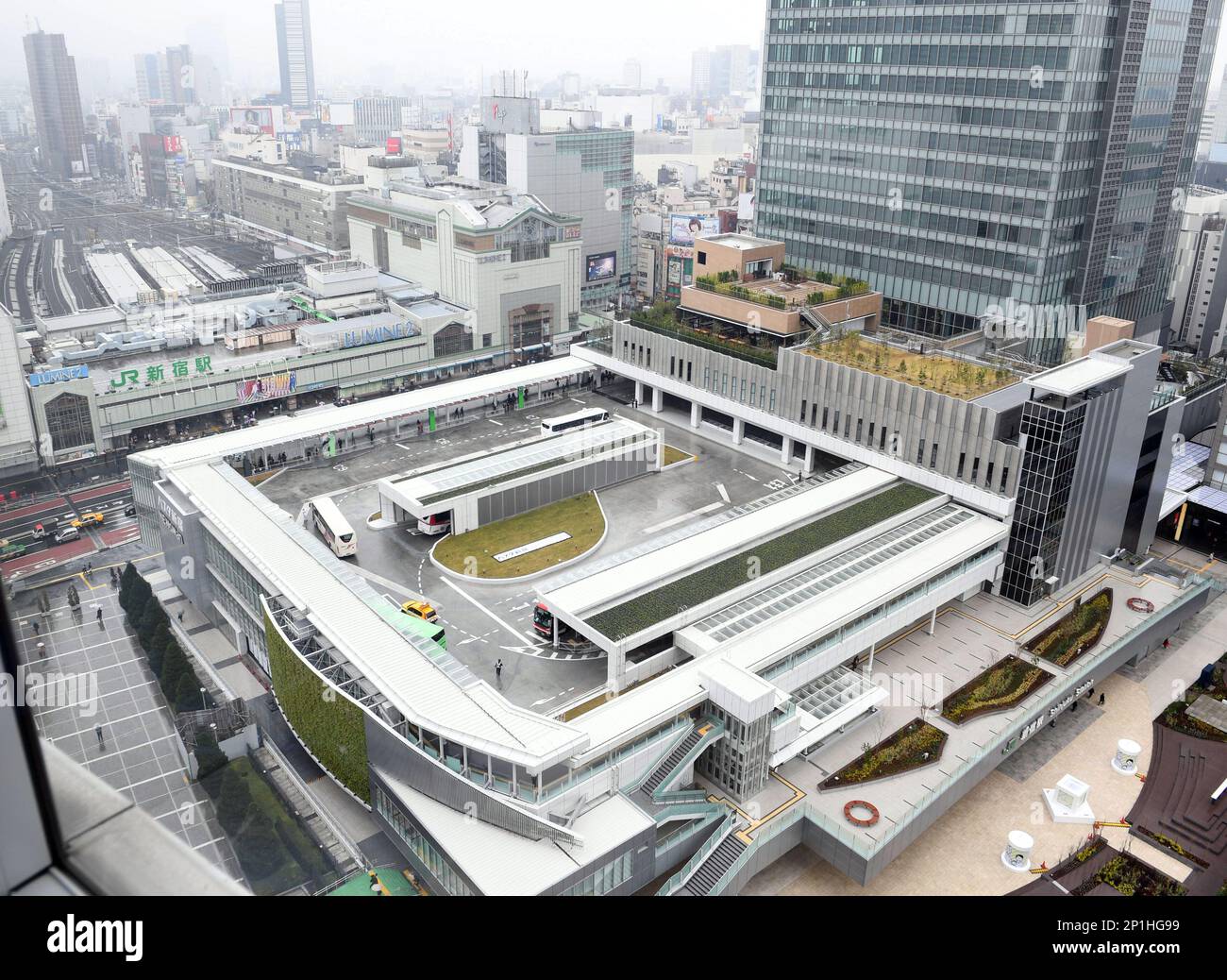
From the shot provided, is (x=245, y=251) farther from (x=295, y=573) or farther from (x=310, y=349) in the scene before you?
(x=295, y=573)

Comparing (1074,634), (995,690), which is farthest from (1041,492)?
(995,690)

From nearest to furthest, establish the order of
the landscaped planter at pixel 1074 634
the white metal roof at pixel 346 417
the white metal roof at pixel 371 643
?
the white metal roof at pixel 371 643 < the landscaped planter at pixel 1074 634 < the white metal roof at pixel 346 417

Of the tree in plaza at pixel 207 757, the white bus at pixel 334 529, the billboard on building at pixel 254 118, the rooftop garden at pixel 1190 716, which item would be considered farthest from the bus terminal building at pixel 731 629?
the billboard on building at pixel 254 118

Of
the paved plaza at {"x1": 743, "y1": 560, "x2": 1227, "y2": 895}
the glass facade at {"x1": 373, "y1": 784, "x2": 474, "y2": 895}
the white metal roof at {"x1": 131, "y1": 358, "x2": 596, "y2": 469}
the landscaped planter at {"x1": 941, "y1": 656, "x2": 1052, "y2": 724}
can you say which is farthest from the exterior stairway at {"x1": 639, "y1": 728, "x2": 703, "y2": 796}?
the white metal roof at {"x1": 131, "y1": 358, "x2": 596, "y2": 469}

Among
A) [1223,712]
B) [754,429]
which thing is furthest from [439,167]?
[1223,712]

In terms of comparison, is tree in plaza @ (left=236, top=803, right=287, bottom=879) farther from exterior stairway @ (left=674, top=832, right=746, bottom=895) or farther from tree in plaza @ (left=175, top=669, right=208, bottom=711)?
exterior stairway @ (left=674, top=832, right=746, bottom=895)

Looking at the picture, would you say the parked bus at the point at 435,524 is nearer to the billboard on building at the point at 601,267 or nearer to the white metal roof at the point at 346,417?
the white metal roof at the point at 346,417

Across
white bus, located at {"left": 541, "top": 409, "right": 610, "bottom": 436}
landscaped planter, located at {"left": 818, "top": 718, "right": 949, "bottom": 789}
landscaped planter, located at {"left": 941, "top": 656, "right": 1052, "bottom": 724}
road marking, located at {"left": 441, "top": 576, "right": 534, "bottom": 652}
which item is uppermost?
white bus, located at {"left": 541, "top": 409, "right": 610, "bottom": 436}
